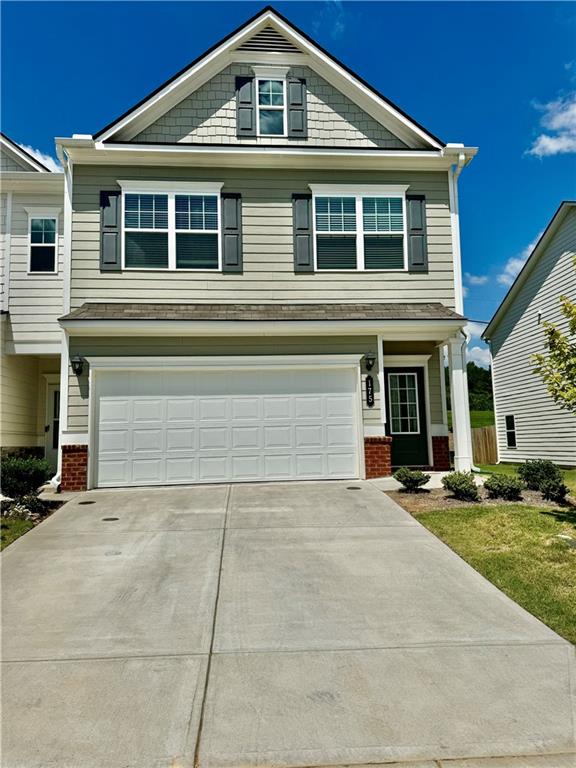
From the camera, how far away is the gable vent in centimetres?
1224

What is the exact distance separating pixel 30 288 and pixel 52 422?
352 centimetres

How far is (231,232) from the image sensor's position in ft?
38.4

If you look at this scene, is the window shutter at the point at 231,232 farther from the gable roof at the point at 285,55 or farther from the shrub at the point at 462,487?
the shrub at the point at 462,487

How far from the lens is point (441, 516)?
7941 millimetres

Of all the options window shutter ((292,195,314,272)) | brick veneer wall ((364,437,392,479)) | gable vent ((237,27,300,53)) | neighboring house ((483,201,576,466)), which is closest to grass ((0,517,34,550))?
brick veneer wall ((364,437,392,479))

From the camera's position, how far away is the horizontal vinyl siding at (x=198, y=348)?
10.7m

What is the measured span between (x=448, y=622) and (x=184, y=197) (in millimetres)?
9861

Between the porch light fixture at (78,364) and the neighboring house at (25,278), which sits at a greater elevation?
the neighboring house at (25,278)

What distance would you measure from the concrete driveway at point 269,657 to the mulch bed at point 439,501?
1.59m

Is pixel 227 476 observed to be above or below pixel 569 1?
below

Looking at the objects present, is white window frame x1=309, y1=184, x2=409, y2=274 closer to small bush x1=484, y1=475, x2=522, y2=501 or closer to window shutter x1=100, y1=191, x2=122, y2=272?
window shutter x1=100, y1=191, x2=122, y2=272

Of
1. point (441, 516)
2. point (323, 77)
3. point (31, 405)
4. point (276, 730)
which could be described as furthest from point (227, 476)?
point (323, 77)

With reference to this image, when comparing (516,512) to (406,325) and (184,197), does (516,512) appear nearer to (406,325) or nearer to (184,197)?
(406,325)

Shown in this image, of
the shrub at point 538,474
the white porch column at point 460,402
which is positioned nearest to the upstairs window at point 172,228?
the white porch column at point 460,402
